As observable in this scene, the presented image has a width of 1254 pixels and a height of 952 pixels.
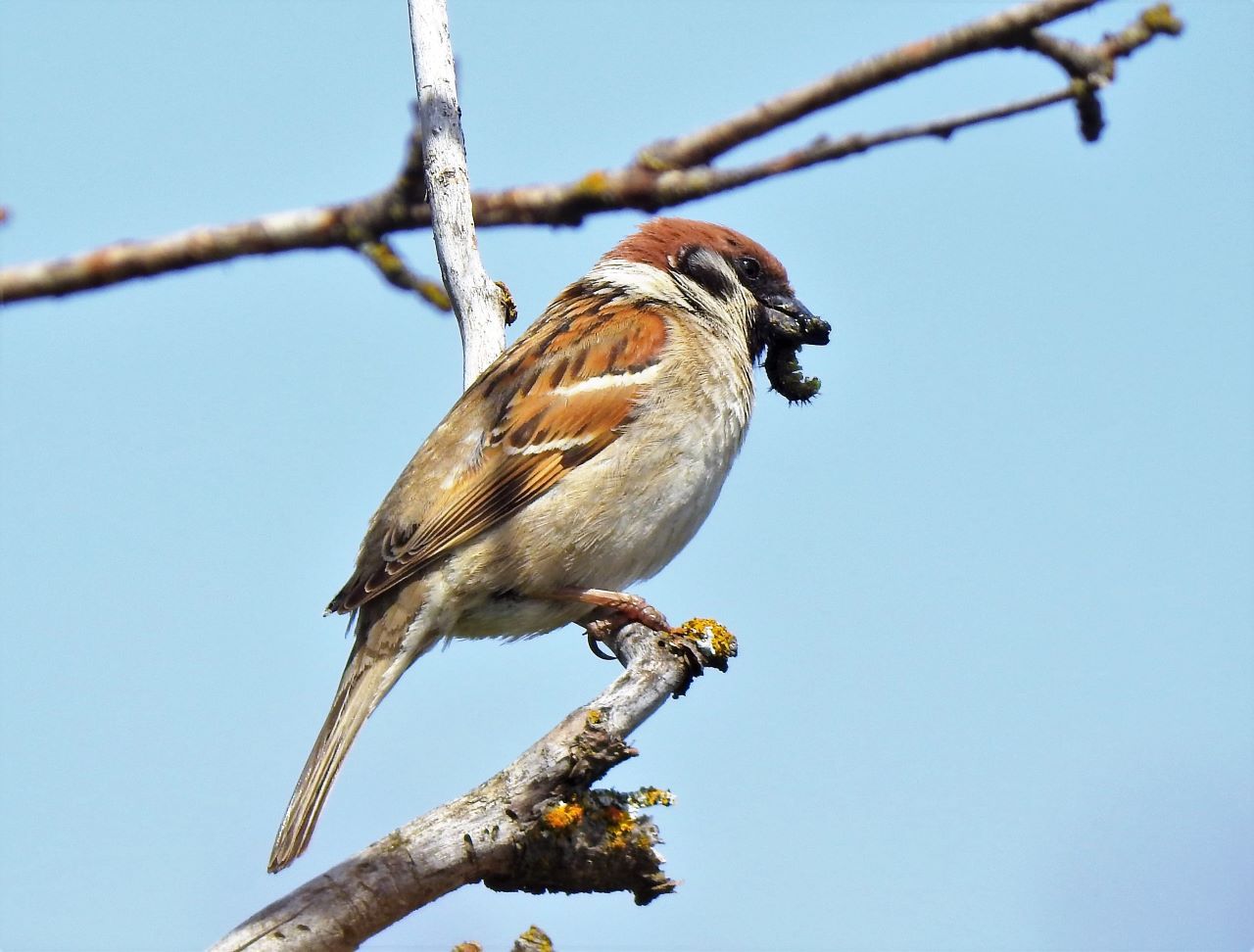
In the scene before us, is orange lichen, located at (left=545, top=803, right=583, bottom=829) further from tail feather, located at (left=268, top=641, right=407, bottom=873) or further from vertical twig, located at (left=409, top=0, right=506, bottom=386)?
vertical twig, located at (left=409, top=0, right=506, bottom=386)

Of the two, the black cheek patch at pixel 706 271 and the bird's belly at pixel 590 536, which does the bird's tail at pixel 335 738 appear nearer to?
the bird's belly at pixel 590 536

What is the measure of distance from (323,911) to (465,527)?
206cm

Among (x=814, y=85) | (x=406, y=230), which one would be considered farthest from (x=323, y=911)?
(x=814, y=85)

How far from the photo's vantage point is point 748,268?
6.06m

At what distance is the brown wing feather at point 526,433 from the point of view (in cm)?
487

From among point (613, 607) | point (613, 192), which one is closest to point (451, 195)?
point (613, 607)

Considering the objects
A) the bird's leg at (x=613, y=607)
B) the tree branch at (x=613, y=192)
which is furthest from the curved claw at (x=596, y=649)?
the tree branch at (x=613, y=192)

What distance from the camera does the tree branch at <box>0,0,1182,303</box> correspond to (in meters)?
1.86

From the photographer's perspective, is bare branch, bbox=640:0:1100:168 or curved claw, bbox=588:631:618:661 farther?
curved claw, bbox=588:631:618:661

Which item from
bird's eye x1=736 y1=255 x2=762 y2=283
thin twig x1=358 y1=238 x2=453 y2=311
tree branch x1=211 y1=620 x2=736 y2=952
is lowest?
tree branch x1=211 y1=620 x2=736 y2=952

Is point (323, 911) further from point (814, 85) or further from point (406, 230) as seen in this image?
point (814, 85)

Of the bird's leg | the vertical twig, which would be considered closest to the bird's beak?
the vertical twig

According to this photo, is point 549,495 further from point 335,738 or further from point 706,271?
point 706,271

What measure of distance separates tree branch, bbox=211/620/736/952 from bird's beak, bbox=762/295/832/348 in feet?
8.49
